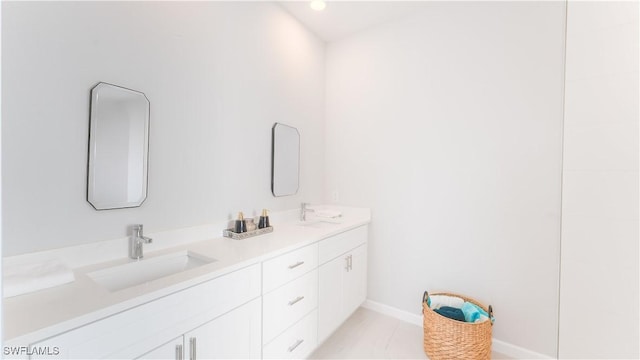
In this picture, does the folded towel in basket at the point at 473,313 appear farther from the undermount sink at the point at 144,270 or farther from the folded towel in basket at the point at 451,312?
the undermount sink at the point at 144,270

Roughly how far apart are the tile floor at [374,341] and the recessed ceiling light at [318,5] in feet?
8.39

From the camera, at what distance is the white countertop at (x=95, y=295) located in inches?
32.2

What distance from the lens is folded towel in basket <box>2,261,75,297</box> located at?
0.96 meters

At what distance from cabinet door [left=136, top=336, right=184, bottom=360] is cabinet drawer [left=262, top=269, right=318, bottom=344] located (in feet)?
1.38

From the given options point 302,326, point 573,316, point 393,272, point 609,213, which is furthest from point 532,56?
point 302,326

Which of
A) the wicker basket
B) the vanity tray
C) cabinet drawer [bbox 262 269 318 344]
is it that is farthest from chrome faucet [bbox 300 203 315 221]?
the wicker basket

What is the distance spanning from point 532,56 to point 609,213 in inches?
42.3

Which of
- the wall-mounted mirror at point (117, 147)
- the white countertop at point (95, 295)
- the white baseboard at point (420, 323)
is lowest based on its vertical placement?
the white baseboard at point (420, 323)

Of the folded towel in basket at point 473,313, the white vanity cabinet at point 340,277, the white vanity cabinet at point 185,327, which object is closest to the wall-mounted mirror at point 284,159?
the white vanity cabinet at point 340,277

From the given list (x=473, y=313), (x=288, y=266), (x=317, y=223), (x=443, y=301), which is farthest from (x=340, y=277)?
(x=473, y=313)

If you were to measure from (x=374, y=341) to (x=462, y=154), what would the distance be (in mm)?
1548

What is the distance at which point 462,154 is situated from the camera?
2135 millimetres

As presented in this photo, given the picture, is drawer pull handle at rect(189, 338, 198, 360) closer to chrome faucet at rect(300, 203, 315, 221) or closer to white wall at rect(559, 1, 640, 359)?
chrome faucet at rect(300, 203, 315, 221)

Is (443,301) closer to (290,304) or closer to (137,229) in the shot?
(290,304)
